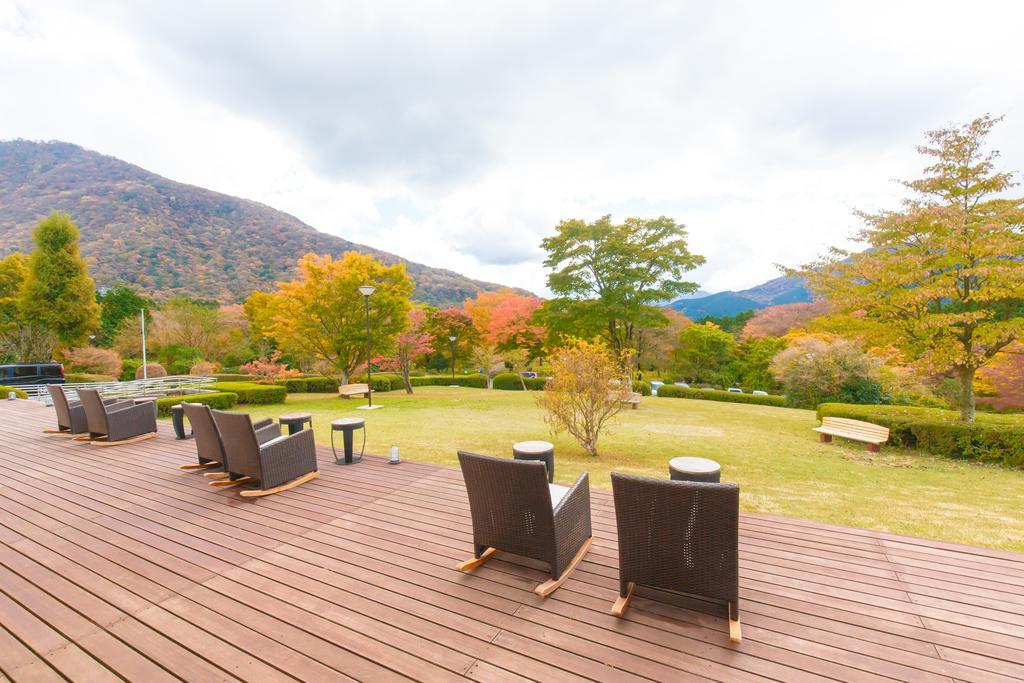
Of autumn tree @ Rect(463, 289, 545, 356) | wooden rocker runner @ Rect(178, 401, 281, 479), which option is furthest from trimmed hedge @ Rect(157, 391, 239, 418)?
autumn tree @ Rect(463, 289, 545, 356)

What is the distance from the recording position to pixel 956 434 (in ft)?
26.6

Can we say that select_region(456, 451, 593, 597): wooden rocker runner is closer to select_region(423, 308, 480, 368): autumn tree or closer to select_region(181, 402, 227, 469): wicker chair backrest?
select_region(181, 402, 227, 469): wicker chair backrest

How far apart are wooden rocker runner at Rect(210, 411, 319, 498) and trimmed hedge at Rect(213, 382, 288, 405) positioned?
1233 cm

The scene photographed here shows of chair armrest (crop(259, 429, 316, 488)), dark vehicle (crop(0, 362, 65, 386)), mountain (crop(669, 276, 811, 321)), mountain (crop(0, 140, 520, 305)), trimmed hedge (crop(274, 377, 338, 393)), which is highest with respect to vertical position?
mountain (crop(0, 140, 520, 305))

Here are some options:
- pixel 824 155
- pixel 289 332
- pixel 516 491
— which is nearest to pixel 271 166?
pixel 289 332

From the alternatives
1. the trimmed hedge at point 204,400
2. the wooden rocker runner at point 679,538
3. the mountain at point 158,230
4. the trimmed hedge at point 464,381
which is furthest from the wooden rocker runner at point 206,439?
the mountain at point 158,230

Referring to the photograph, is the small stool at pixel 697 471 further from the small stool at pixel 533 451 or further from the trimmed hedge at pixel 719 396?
the trimmed hedge at pixel 719 396

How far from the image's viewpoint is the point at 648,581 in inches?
89.3

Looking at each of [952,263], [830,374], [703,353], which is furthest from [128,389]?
[703,353]

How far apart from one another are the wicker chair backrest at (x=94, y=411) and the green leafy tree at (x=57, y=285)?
67.3 ft

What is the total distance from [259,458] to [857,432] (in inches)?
457

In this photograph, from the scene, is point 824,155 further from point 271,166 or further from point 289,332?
point 271,166

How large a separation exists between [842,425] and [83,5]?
63.6ft

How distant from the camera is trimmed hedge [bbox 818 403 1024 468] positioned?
754 cm
